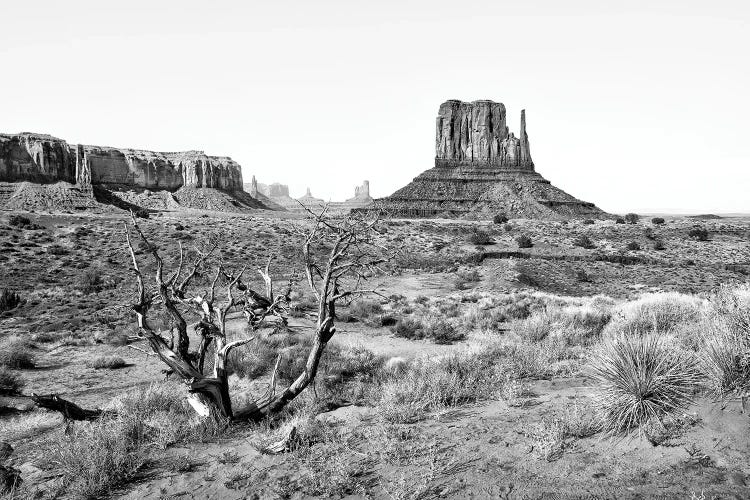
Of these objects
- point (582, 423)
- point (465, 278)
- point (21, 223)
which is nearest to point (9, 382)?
point (582, 423)

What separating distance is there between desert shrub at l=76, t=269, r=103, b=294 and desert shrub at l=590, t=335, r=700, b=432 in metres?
29.2

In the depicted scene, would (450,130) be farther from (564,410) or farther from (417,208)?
(564,410)

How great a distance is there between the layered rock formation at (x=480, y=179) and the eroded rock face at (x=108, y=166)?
6296 centimetres

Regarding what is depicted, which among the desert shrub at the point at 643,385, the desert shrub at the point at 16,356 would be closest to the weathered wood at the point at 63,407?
the desert shrub at the point at 643,385

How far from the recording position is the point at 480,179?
104 metres

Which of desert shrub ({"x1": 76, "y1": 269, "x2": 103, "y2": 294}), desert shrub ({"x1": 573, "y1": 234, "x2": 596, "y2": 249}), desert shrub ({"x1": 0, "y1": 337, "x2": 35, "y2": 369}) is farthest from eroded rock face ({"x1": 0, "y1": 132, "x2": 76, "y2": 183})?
desert shrub ({"x1": 573, "y1": 234, "x2": 596, "y2": 249})

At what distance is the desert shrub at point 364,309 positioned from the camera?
2235 cm

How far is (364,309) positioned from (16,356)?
43.4ft

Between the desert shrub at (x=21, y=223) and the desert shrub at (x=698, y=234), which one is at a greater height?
the desert shrub at (x=21, y=223)

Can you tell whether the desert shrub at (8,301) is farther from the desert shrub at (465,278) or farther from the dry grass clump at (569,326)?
the desert shrub at (465,278)

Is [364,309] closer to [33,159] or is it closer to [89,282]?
[89,282]

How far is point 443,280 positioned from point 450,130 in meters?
97.5

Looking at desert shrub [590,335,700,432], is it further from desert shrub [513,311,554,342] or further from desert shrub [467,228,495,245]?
desert shrub [467,228,495,245]

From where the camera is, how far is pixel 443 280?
Result: 3453cm
